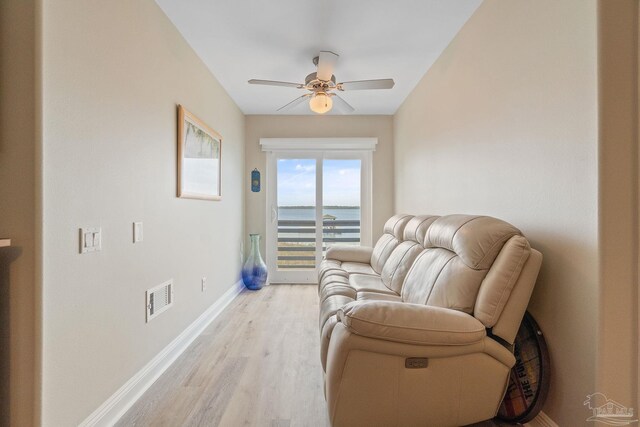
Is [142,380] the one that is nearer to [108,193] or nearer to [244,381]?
[244,381]

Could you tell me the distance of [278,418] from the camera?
5.30 ft

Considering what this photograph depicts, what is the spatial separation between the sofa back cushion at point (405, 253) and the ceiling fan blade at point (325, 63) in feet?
4.81

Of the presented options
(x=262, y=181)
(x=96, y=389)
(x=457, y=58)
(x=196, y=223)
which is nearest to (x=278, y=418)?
(x=96, y=389)

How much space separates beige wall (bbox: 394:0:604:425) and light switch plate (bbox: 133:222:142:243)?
2.16 meters

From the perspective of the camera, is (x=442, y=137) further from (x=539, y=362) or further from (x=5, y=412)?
(x=5, y=412)

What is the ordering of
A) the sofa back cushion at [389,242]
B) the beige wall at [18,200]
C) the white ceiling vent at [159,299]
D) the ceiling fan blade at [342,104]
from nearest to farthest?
the beige wall at [18,200] < the white ceiling vent at [159,299] < the sofa back cushion at [389,242] < the ceiling fan blade at [342,104]

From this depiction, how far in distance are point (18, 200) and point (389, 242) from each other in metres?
2.64

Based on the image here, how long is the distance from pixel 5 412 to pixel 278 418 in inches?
44.5

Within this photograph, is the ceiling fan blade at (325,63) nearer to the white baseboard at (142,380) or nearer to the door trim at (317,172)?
the door trim at (317,172)

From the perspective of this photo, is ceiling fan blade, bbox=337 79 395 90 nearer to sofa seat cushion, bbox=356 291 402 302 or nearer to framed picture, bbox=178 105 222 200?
framed picture, bbox=178 105 222 200

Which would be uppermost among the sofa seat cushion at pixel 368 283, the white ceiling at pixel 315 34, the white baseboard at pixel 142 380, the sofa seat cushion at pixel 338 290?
the white ceiling at pixel 315 34

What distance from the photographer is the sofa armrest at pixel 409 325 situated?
1.28 meters

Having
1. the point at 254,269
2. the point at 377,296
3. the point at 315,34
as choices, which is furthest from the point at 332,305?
the point at 254,269

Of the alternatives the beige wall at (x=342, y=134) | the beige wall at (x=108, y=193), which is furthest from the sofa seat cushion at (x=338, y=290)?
the beige wall at (x=342, y=134)
